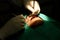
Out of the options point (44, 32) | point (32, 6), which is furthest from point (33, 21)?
point (32, 6)

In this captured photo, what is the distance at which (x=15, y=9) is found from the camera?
1165 mm

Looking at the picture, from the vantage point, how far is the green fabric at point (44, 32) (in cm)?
94

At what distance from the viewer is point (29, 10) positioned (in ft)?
3.99

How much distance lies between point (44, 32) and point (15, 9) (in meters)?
0.38

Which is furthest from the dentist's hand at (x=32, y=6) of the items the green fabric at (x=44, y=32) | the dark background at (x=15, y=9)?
the green fabric at (x=44, y=32)

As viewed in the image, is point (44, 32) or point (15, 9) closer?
point (44, 32)

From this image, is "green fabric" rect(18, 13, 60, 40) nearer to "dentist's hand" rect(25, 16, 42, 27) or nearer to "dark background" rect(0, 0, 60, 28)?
"dentist's hand" rect(25, 16, 42, 27)

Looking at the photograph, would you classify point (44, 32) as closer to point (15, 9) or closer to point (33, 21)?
point (33, 21)

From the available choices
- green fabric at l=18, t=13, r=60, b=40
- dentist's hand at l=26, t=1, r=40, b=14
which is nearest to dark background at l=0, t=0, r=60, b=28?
dentist's hand at l=26, t=1, r=40, b=14

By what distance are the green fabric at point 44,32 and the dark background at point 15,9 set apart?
0.60 feet

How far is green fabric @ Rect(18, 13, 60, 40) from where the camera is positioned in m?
0.94

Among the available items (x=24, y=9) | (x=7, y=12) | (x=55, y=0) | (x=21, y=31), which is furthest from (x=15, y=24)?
(x=55, y=0)

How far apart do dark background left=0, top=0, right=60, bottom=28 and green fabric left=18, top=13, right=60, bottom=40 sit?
18cm

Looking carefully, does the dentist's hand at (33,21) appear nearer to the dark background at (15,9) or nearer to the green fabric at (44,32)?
the green fabric at (44,32)
